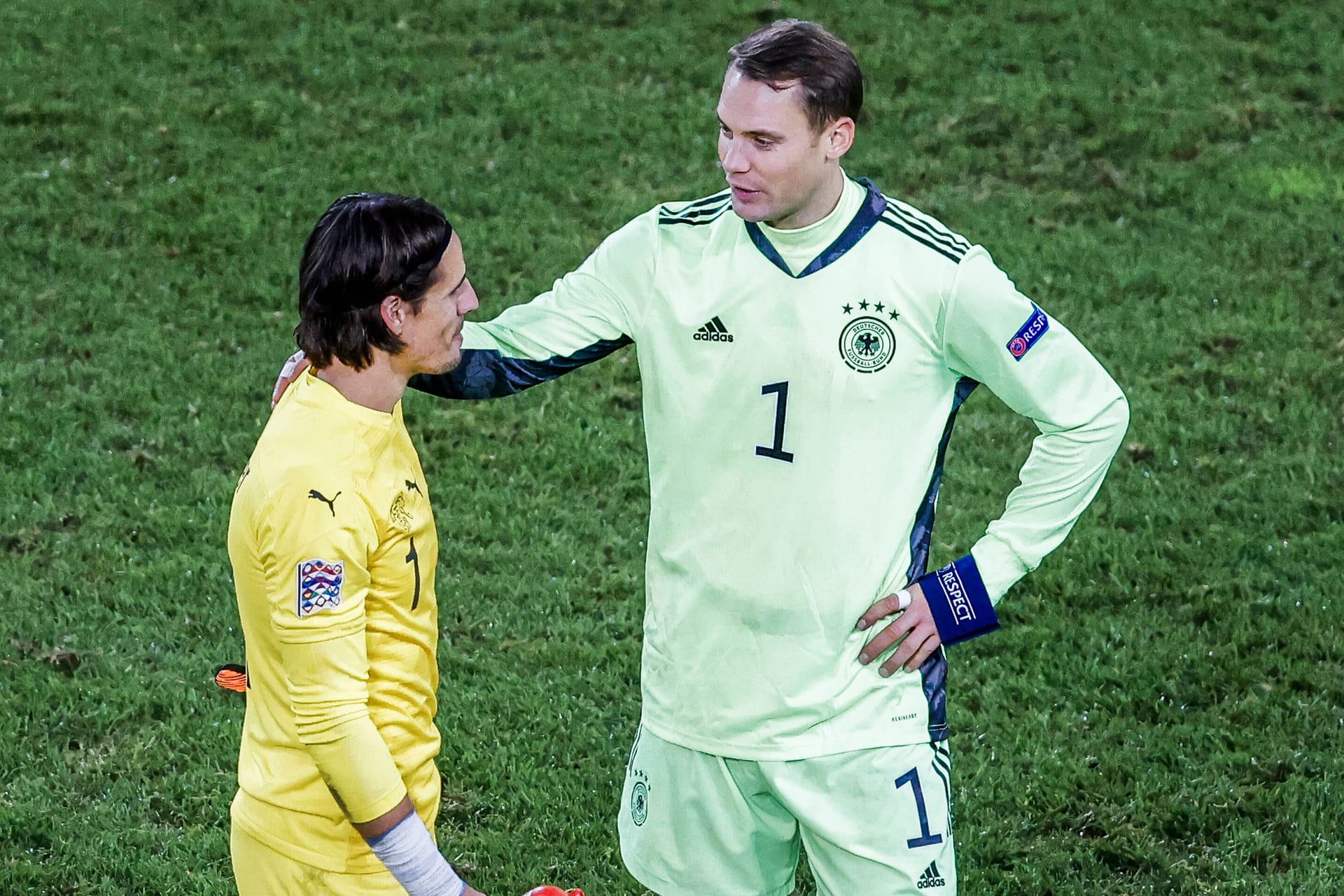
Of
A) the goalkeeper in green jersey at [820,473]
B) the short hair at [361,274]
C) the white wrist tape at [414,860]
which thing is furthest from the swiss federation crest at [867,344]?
the white wrist tape at [414,860]

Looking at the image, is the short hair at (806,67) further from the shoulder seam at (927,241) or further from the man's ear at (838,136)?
the shoulder seam at (927,241)

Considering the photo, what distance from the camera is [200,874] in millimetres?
5996

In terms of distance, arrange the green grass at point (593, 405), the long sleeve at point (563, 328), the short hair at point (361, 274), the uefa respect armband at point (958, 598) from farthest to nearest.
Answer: the green grass at point (593, 405) < the long sleeve at point (563, 328) < the uefa respect armband at point (958, 598) < the short hair at point (361, 274)

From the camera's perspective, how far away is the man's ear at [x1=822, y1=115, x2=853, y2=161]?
4.15 metres

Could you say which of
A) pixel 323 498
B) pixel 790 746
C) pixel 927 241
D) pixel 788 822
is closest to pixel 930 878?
pixel 788 822

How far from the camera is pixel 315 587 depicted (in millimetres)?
3549

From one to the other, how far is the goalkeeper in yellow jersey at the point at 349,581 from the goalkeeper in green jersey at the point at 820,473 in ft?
2.09

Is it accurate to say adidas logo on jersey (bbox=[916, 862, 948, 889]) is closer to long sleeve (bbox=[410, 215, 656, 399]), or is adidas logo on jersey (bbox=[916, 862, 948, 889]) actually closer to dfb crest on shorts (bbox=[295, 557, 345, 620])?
long sleeve (bbox=[410, 215, 656, 399])

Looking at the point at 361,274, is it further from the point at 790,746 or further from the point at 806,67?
the point at 790,746

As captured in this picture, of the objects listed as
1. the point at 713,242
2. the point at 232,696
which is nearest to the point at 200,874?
the point at 232,696

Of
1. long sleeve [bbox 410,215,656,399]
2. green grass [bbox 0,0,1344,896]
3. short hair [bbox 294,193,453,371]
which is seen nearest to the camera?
short hair [bbox 294,193,453,371]

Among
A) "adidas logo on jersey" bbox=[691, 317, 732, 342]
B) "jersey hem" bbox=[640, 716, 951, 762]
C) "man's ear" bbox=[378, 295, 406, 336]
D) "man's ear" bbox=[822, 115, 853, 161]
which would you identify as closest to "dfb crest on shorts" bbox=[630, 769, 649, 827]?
"jersey hem" bbox=[640, 716, 951, 762]

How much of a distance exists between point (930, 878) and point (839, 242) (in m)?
1.54

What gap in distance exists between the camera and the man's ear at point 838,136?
4148mm
